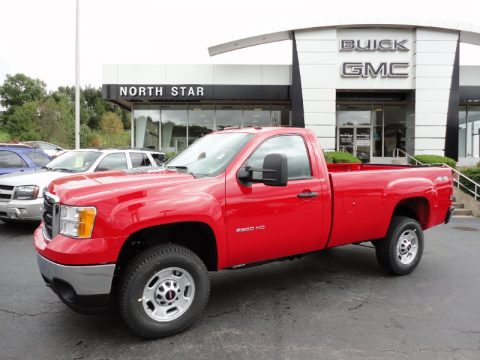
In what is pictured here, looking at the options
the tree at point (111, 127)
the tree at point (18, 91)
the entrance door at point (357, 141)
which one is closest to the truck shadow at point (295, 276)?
the entrance door at point (357, 141)

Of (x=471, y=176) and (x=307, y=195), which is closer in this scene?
(x=307, y=195)

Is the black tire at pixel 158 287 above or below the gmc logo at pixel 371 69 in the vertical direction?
below

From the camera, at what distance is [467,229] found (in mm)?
9586

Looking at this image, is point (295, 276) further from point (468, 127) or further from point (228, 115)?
point (468, 127)

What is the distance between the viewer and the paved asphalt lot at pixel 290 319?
134 inches

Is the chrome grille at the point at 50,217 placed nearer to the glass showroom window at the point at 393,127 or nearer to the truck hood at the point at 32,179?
the truck hood at the point at 32,179

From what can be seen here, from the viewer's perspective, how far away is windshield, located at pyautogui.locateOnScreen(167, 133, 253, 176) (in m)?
4.12

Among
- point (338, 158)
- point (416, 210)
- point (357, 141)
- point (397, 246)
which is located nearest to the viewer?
point (397, 246)

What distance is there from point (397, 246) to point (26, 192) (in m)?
6.55

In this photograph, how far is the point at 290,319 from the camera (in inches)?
160

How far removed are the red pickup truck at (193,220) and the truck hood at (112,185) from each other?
0.04ft

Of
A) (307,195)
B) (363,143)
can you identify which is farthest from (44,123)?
(307,195)

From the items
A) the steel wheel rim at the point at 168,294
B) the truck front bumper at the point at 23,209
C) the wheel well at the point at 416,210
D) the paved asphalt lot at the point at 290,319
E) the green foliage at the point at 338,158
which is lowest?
the paved asphalt lot at the point at 290,319

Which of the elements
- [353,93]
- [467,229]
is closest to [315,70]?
[353,93]
